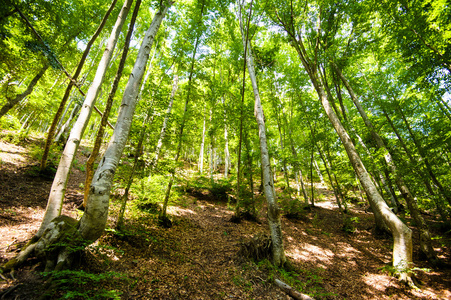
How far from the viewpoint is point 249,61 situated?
278 inches

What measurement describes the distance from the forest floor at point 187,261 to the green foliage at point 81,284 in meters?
0.02

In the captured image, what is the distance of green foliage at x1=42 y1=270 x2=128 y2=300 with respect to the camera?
1.95 m

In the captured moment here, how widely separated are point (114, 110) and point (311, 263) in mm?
16069

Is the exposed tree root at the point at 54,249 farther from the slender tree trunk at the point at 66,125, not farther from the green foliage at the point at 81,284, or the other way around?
the slender tree trunk at the point at 66,125

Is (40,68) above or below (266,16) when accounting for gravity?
below

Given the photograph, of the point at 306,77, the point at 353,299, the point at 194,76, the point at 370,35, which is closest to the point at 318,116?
the point at 306,77

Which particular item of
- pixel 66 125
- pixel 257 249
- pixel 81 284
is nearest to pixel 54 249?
pixel 81 284

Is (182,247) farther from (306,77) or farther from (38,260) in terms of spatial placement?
(306,77)

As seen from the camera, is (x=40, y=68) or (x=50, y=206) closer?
(x=50, y=206)

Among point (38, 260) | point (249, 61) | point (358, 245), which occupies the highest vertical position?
point (249, 61)

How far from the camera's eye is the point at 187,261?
438 cm

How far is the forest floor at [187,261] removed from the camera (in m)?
2.72

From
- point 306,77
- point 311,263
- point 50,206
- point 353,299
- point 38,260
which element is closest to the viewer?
point 38,260

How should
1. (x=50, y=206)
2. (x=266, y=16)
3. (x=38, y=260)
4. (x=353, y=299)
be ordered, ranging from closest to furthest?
(x=38, y=260), (x=50, y=206), (x=353, y=299), (x=266, y=16)
